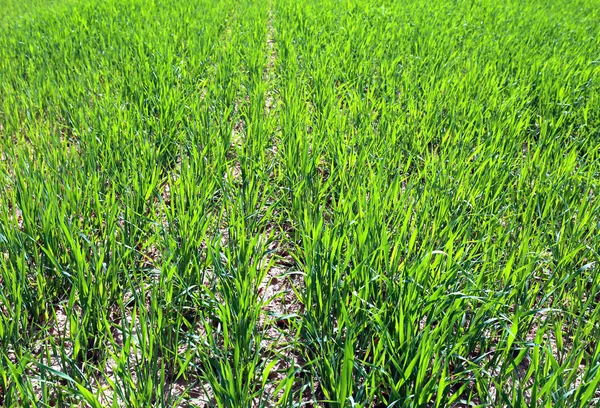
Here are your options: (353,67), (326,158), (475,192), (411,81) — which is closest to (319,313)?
(475,192)

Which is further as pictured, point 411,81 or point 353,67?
point 353,67

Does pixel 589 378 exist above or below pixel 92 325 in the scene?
above

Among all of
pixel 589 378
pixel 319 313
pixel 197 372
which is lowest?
pixel 197 372

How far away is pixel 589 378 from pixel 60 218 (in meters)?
1.64

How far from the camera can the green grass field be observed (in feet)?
4.42

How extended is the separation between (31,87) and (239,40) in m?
1.83

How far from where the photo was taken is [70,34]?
4727mm

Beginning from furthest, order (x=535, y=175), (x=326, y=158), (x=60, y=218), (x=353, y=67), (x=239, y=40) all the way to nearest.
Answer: (x=239, y=40), (x=353, y=67), (x=326, y=158), (x=535, y=175), (x=60, y=218)

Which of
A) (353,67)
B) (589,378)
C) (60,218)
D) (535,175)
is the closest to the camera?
Result: (589,378)

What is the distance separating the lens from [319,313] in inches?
59.6

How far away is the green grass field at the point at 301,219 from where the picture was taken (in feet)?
4.42

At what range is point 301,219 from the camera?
1944 mm

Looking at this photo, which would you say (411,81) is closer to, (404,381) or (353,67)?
(353,67)

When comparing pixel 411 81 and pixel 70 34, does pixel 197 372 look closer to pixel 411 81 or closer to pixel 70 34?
Answer: pixel 411 81
